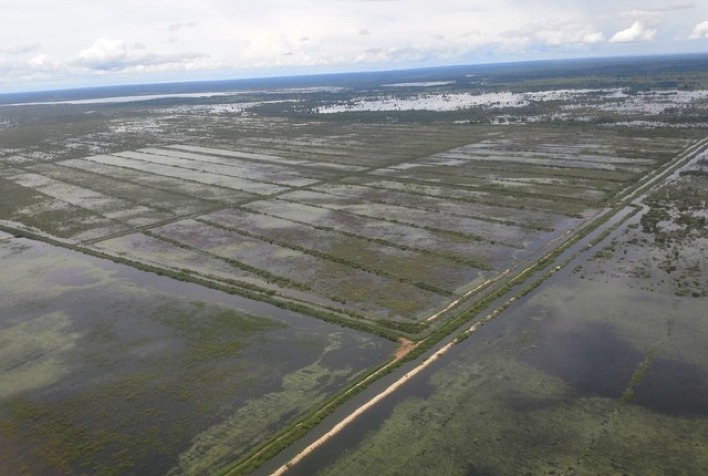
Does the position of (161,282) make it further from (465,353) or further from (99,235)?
(465,353)

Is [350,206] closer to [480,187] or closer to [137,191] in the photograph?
[480,187]

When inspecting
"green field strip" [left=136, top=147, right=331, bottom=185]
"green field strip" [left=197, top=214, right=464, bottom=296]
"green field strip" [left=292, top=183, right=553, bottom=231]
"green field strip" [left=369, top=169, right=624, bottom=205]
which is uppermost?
"green field strip" [left=136, top=147, right=331, bottom=185]

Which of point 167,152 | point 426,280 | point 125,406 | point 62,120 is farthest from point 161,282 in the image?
point 62,120

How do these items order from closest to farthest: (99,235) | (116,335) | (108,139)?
(116,335), (99,235), (108,139)

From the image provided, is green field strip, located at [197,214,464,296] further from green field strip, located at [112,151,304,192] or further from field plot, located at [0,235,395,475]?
green field strip, located at [112,151,304,192]

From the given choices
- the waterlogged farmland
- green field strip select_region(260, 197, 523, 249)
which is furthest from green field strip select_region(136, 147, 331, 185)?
green field strip select_region(260, 197, 523, 249)

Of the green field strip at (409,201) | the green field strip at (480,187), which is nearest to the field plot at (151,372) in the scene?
the green field strip at (409,201)
